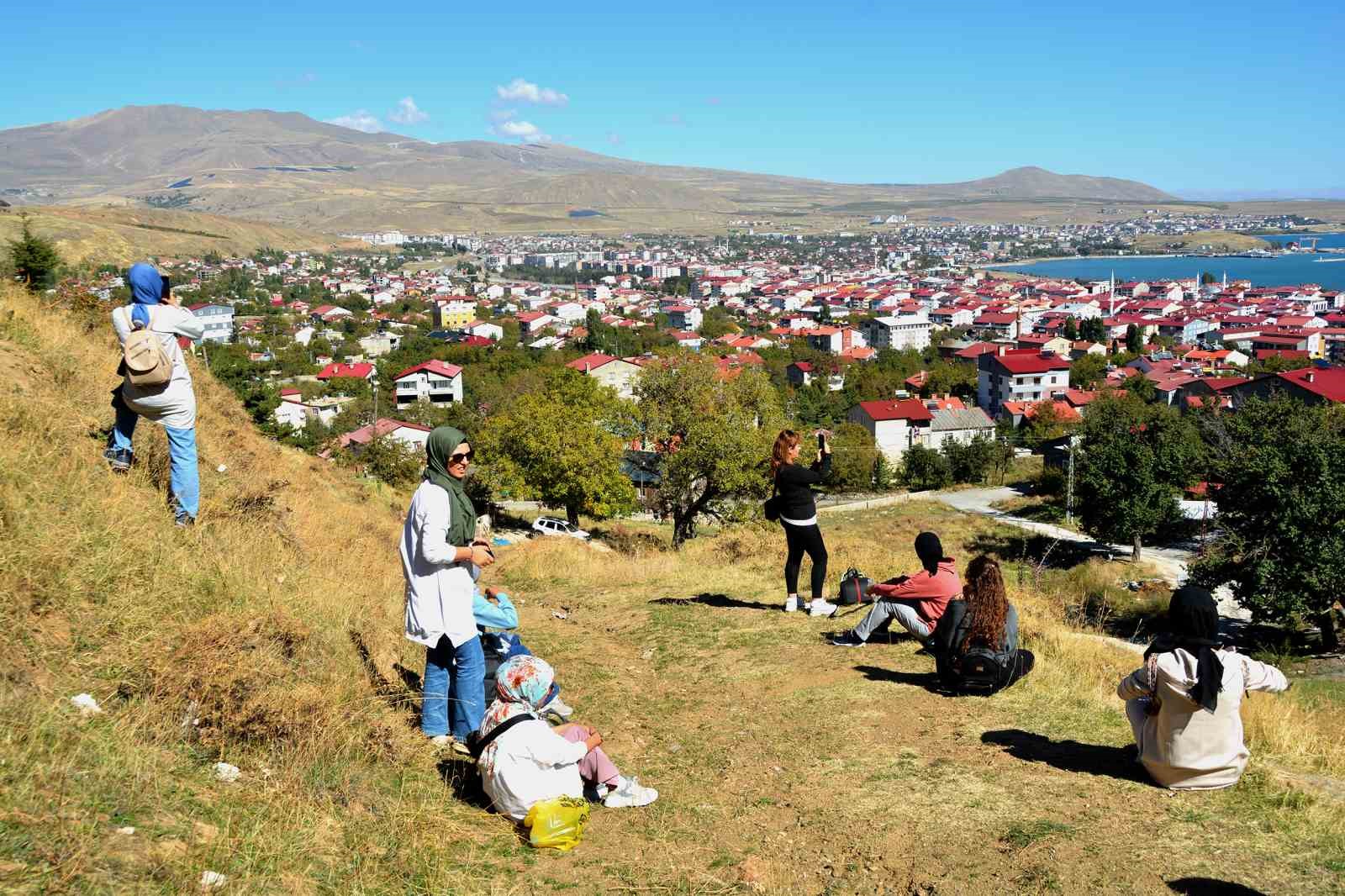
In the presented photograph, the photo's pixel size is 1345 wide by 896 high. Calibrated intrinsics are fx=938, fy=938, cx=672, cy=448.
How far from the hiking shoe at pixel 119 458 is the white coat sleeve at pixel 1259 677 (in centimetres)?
669

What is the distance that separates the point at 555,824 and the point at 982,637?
288 centimetres

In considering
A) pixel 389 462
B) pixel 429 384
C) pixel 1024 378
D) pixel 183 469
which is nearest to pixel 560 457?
pixel 389 462

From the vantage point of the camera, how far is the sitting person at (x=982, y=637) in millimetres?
5445

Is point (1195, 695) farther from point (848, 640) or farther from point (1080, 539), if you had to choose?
point (1080, 539)

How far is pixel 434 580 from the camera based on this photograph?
4.38m

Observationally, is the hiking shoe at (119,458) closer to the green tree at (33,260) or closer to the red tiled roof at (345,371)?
the green tree at (33,260)

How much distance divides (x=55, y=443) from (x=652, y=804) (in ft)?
15.7

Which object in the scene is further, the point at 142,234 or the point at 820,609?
the point at 142,234

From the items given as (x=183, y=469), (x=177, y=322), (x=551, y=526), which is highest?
(x=177, y=322)

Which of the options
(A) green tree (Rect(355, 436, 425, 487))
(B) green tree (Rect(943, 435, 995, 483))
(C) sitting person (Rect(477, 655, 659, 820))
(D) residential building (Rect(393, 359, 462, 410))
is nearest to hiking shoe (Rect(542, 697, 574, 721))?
(C) sitting person (Rect(477, 655, 659, 820))

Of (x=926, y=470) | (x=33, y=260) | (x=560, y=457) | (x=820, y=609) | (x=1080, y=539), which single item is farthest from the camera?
(x=926, y=470)

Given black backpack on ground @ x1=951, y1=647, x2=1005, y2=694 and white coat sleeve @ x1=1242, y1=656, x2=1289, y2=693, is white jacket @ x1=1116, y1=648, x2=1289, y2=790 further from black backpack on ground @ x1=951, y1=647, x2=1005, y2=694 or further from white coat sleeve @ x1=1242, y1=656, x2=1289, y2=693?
black backpack on ground @ x1=951, y1=647, x2=1005, y2=694

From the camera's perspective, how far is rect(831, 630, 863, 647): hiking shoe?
6883mm

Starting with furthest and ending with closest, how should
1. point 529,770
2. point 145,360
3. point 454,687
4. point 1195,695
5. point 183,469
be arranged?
point 183,469
point 145,360
point 454,687
point 1195,695
point 529,770
